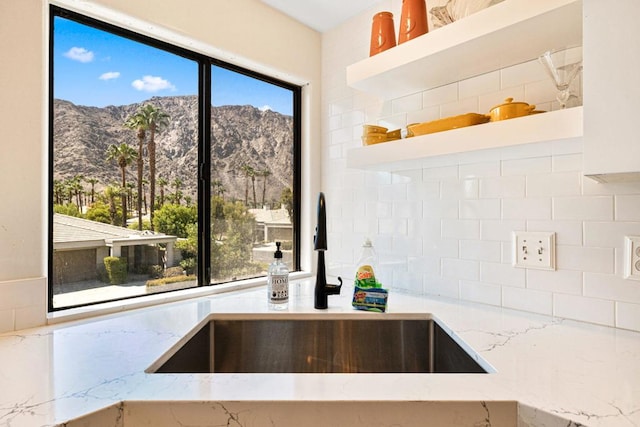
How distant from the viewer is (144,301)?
4.35 ft

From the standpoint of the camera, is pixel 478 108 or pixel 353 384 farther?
pixel 478 108

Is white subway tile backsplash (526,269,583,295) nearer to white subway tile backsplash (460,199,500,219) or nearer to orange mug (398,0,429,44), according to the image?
white subway tile backsplash (460,199,500,219)

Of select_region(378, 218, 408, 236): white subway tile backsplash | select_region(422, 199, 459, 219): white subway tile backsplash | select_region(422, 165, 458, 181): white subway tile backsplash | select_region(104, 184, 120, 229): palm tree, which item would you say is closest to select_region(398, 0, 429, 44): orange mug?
select_region(422, 165, 458, 181): white subway tile backsplash

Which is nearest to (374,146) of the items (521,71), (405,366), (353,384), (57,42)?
(521,71)

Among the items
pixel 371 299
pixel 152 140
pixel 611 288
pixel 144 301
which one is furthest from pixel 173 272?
pixel 611 288

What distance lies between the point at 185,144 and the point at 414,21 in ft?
3.38

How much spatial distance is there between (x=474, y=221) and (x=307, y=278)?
883mm

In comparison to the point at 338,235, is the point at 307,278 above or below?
below

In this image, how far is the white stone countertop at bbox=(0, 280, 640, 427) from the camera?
2.04 feet

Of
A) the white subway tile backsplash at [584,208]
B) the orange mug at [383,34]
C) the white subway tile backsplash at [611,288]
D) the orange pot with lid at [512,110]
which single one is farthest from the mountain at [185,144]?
the white subway tile backsplash at [611,288]

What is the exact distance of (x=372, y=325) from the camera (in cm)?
121

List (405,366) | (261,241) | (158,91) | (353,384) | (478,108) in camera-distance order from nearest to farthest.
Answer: (353,384) < (405,366) < (478,108) < (158,91) < (261,241)

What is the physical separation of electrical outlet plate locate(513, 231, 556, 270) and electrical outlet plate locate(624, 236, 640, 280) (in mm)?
175

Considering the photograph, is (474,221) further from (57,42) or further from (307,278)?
(57,42)
